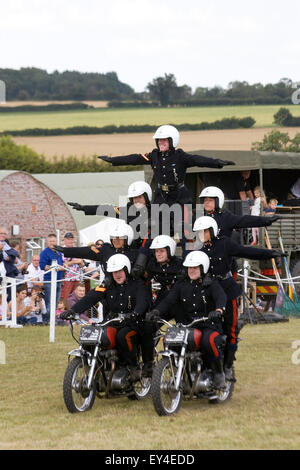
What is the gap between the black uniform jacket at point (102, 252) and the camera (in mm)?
11578

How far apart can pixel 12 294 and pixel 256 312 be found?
16.1 ft

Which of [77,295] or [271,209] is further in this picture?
[271,209]

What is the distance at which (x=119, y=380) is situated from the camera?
1095 cm

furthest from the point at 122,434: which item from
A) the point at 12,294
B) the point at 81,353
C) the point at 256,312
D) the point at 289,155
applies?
the point at 289,155

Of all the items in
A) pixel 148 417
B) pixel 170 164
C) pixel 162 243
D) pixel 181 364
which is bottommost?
pixel 148 417

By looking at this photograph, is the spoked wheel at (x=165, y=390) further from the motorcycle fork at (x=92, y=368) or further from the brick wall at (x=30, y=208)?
the brick wall at (x=30, y=208)

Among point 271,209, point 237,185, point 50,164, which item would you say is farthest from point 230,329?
point 50,164

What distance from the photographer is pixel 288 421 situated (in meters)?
9.91

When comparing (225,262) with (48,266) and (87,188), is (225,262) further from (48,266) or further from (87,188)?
(87,188)

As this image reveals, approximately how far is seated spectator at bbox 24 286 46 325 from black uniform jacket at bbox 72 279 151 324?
7.97 meters

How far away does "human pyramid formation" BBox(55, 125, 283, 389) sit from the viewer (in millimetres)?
10953

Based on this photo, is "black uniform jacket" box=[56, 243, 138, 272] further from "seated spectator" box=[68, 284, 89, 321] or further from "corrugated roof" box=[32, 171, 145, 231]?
"corrugated roof" box=[32, 171, 145, 231]

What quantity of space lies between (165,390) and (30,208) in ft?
91.3
